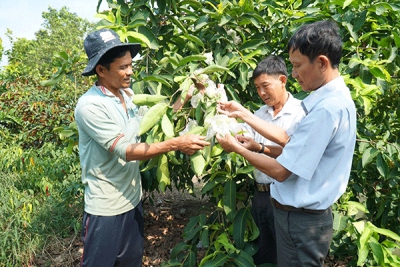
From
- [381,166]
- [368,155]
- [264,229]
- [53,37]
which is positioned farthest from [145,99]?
[53,37]

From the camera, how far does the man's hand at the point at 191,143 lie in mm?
1689

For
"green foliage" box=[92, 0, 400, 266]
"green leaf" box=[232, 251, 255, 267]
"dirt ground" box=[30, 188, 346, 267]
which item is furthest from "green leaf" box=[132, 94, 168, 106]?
"dirt ground" box=[30, 188, 346, 267]

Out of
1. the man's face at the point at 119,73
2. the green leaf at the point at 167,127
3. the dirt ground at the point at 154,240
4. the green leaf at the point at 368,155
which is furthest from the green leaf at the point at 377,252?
the dirt ground at the point at 154,240

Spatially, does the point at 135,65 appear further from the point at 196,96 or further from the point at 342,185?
the point at 342,185

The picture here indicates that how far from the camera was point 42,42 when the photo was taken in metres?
23.8

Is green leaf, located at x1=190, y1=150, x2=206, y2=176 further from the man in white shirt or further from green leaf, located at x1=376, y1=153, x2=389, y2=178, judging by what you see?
green leaf, located at x1=376, y1=153, x2=389, y2=178

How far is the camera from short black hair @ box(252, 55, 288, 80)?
2088mm

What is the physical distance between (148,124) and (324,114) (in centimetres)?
73

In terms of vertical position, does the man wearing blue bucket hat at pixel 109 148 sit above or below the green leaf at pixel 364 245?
above

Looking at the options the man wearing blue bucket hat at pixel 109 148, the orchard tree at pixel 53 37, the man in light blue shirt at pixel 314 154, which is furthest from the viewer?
the orchard tree at pixel 53 37

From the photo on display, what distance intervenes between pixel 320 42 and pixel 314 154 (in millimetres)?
413

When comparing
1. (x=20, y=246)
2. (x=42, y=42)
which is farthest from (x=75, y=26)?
(x=20, y=246)

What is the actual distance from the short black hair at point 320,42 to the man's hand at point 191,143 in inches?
22.3

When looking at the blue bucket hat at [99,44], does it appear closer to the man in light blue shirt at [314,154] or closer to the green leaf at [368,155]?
the man in light blue shirt at [314,154]
